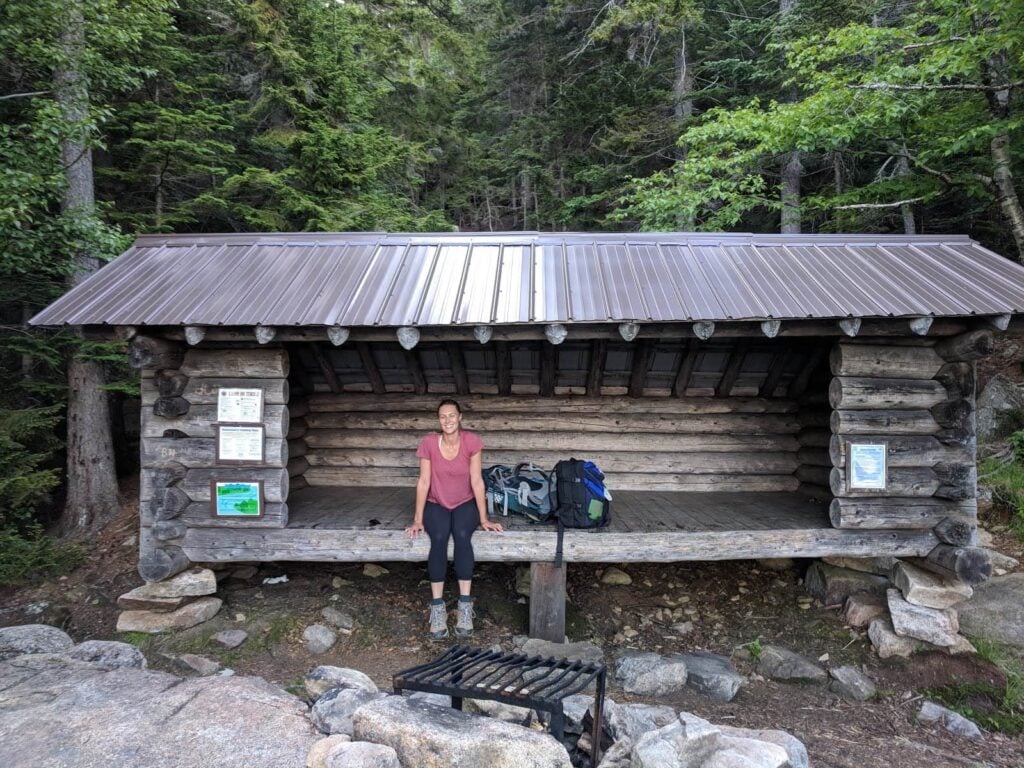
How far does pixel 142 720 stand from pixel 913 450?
6.83 m

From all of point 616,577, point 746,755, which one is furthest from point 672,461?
point 746,755

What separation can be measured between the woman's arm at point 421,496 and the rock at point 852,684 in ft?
13.9

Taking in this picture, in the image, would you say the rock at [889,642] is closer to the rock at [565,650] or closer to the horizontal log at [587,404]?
the horizontal log at [587,404]

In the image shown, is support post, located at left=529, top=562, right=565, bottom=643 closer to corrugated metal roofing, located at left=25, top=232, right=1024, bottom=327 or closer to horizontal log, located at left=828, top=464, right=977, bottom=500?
corrugated metal roofing, located at left=25, top=232, right=1024, bottom=327

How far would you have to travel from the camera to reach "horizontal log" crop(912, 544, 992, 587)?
4.93m

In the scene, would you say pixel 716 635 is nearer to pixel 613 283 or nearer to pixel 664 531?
pixel 664 531

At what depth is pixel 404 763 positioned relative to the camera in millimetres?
2857

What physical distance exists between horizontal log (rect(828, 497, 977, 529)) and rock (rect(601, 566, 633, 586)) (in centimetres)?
241

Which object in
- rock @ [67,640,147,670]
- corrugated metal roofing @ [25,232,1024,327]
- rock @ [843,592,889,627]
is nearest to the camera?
rock @ [67,640,147,670]

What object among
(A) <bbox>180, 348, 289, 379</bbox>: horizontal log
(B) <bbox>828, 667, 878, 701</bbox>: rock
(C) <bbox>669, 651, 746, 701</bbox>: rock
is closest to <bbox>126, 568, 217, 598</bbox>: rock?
(A) <bbox>180, 348, 289, 379</bbox>: horizontal log

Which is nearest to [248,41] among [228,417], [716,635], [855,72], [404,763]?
[228,417]

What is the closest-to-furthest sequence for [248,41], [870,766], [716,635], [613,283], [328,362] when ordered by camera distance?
1. [870,766]
2. [613,283]
3. [716,635]
4. [328,362]
5. [248,41]

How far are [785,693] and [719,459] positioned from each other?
112 inches

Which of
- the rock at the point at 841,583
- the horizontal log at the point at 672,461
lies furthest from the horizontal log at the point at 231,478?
the rock at the point at 841,583
